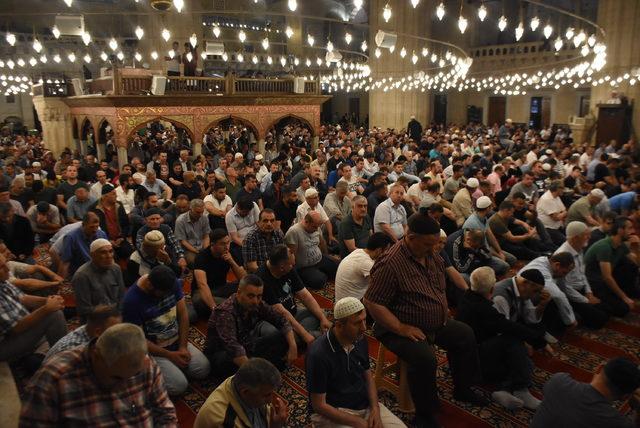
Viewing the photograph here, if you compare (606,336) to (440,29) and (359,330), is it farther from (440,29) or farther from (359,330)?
(440,29)

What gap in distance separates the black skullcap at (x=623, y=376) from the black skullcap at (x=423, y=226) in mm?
1237

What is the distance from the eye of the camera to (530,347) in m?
4.81

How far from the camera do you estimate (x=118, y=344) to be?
2.29 metres

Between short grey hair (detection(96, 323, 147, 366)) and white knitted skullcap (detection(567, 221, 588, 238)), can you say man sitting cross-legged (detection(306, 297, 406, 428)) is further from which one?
white knitted skullcap (detection(567, 221, 588, 238))

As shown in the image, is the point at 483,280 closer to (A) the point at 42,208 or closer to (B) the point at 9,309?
(B) the point at 9,309

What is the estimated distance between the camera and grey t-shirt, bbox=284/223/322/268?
6.01 metres

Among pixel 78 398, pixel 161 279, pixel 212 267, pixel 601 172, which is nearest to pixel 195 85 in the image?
pixel 212 267

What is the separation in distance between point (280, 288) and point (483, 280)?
5.71 feet

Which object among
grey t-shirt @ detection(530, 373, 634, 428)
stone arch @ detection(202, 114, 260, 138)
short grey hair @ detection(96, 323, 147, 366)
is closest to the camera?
short grey hair @ detection(96, 323, 147, 366)

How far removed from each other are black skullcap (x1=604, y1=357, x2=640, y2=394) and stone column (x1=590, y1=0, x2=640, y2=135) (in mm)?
18510


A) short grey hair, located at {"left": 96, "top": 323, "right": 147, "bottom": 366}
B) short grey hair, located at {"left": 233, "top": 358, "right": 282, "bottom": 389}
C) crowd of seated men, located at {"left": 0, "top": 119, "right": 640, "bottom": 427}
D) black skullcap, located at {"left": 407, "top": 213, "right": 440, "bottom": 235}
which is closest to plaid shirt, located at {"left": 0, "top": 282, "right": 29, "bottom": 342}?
crowd of seated men, located at {"left": 0, "top": 119, "right": 640, "bottom": 427}

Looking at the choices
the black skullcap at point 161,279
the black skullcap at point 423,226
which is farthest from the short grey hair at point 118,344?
the black skullcap at point 423,226

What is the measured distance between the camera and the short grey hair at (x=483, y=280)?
13.1 feet

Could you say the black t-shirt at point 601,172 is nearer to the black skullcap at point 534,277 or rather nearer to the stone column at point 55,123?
the black skullcap at point 534,277
